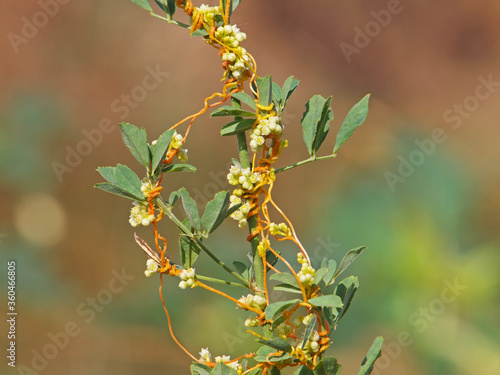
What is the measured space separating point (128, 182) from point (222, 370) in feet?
0.49

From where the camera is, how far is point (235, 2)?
44cm

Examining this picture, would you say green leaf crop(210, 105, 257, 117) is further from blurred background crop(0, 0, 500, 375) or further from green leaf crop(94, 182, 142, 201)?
blurred background crop(0, 0, 500, 375)

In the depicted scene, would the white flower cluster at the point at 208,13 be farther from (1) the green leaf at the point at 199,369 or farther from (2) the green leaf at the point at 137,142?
(1) the green leaf at the point at 199,369

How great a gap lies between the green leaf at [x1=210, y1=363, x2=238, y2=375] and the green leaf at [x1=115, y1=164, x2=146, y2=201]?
0.13 m

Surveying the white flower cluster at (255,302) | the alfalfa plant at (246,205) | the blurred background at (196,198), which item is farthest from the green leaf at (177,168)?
the blurred background at (196,198)

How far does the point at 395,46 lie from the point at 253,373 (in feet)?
3.81

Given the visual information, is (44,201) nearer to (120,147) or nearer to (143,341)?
(120,147)

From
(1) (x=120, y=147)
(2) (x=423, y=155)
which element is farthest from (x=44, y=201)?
(2) (x=423, y=155)

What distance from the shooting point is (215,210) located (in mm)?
422

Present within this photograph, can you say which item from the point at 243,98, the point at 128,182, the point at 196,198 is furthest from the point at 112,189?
the point at 196,198

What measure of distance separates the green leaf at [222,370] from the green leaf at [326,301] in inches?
3.0

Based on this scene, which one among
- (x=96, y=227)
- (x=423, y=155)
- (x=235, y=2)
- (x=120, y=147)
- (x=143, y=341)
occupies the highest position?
(x=423, y=155)

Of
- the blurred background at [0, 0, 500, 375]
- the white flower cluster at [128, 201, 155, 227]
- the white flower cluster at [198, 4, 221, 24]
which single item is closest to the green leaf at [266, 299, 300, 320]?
the white flower cluster at [128, 201, 155, 227]

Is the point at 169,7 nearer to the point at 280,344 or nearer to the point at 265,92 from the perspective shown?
the point at 265,92
